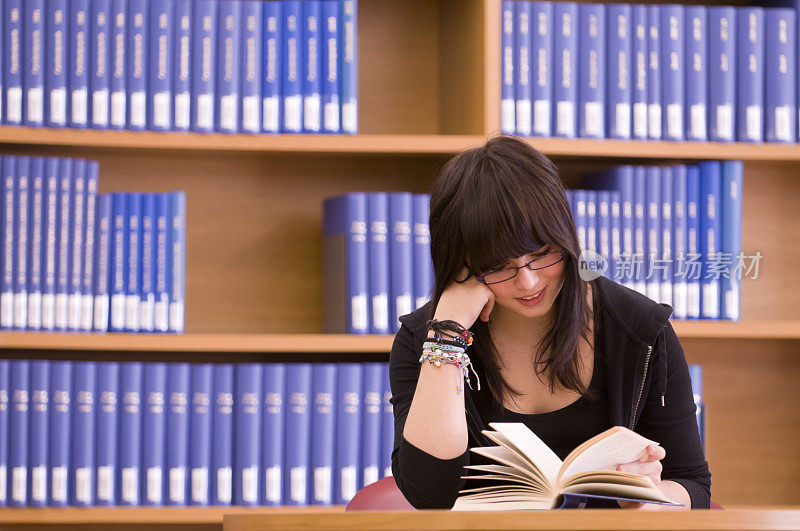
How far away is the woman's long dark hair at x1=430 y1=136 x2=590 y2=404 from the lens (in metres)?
1.04

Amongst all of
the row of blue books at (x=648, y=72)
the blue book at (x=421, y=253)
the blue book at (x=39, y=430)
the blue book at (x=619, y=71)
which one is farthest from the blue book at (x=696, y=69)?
the blue book at (x=39, y=430)

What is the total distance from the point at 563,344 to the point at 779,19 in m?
1.06

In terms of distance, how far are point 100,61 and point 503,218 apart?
3.42 ft

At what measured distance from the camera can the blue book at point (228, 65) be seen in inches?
68.4

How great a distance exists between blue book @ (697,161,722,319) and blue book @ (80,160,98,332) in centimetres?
122

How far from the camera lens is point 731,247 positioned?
5.87 feet

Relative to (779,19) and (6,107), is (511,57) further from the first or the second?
(6,107)

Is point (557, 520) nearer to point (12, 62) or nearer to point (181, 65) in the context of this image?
point (181, 65)

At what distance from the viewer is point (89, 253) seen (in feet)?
5.59

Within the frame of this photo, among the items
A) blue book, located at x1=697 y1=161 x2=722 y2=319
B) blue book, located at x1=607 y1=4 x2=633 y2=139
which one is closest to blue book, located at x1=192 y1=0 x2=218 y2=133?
blue book, located at x1=607 y1=4 x2=633 y2=139

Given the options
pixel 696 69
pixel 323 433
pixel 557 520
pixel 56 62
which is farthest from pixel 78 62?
pixel 557 520

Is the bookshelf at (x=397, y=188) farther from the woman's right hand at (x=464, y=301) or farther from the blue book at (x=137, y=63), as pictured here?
the woman's right hand at (x=464, y=301)

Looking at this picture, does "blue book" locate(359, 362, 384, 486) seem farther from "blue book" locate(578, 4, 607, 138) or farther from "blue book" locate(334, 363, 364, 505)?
"blue book" locate(578, 4, 607, 138)

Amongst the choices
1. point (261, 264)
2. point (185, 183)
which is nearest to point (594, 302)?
point (261, 264)
